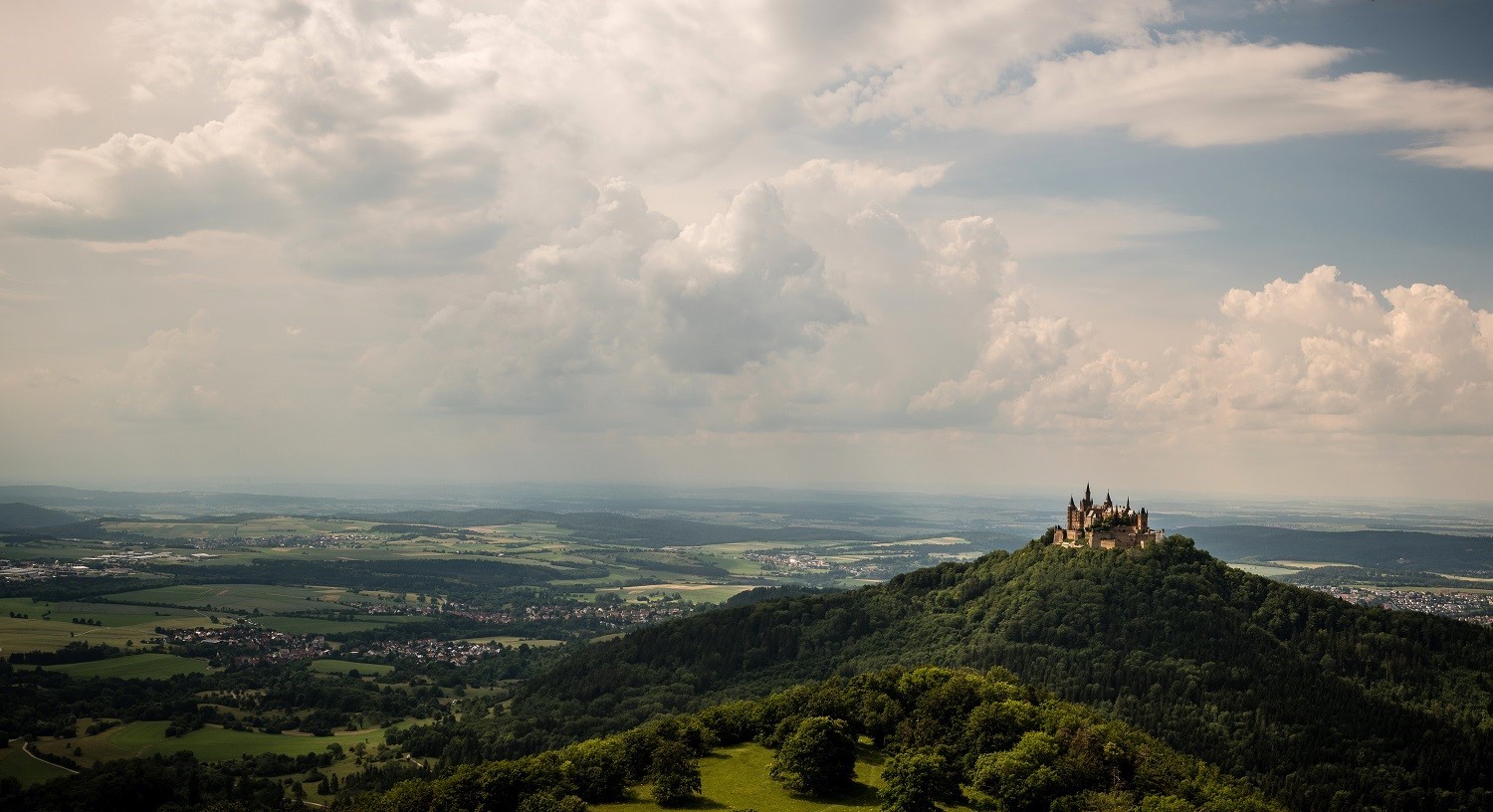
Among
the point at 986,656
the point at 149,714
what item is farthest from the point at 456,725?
the point at 986,656

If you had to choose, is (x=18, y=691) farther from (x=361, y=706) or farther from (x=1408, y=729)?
(x=1408, y=729)

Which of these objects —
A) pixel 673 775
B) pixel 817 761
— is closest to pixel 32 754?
pixel 673 775

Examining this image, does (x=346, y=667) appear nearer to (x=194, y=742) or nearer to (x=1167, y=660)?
(x=194, y=742)

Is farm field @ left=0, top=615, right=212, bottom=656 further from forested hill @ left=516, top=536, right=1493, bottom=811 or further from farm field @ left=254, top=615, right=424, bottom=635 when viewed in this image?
forested hill @ left=516, top=536, right=1493, bottom=811

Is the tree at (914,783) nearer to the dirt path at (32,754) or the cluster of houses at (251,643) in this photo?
the dirt path at (32,754)

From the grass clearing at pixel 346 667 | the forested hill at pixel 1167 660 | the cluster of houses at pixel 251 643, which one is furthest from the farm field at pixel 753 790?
the cluster of houses at pixel 251 643
